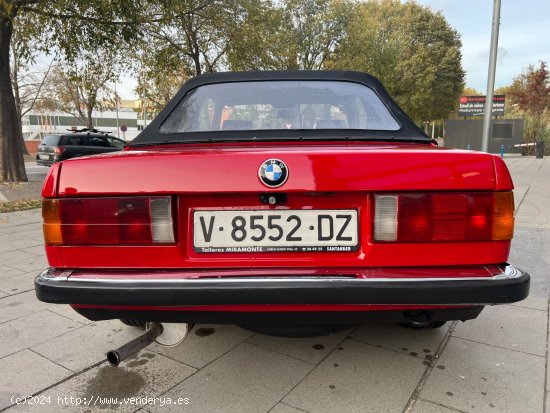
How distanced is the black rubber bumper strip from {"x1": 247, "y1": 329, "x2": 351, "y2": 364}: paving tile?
2.95 feet

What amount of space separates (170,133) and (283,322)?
1357 mm

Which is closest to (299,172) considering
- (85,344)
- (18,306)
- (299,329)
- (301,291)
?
(301,291)

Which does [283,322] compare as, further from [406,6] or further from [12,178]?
[406,6]

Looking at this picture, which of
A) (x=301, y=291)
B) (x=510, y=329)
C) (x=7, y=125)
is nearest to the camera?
(x=301, y=291)

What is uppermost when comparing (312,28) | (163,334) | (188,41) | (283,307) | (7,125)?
(312,28)

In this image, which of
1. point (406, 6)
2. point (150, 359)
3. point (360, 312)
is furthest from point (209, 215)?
point (406, 6)

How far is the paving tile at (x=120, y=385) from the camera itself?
78.9 inches

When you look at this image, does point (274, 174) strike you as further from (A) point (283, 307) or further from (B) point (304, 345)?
(B) point (304, 345)

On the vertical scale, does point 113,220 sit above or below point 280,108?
below

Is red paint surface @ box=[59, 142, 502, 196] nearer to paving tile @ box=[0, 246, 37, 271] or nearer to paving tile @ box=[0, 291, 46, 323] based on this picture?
paving tile @ box=[0, 291, 46, 323]

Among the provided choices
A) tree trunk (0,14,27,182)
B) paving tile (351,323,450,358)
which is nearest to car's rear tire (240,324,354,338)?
paving tile (351,323,450,358)

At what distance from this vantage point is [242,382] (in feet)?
7.21

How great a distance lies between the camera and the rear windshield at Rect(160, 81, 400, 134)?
255 cm

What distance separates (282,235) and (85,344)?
1.67 metres
